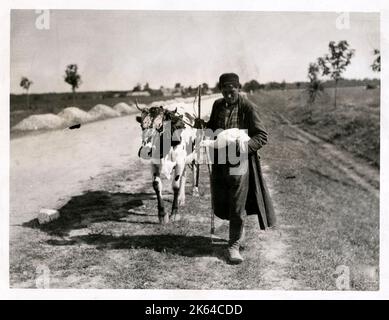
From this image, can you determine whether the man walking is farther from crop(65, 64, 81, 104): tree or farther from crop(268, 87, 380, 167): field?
crop(268, 87, 380, 167): field

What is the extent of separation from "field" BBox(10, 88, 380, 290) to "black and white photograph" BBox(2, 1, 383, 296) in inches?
1.0

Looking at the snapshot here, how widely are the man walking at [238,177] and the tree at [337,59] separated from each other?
2.72 m

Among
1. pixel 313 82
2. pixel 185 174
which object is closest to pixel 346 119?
pixel 313 82

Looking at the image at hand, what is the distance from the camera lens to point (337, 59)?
7.91 metres

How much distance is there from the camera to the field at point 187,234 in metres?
5.32

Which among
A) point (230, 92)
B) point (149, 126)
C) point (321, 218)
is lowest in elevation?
point (321, 218)

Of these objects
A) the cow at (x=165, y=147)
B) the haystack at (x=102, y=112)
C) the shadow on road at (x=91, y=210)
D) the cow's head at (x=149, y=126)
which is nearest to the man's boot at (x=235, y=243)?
the cow at (x=165, y=147)

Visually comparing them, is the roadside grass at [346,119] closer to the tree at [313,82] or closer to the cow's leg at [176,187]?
the tree at [313,82]

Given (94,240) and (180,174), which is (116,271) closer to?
(94,240)

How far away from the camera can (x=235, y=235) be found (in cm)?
545

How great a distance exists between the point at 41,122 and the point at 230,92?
22.2ft

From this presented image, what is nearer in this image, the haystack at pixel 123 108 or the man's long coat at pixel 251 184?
the man's long coat at pixel 251 184

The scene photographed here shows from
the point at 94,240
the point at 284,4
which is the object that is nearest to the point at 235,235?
the point at 94,240

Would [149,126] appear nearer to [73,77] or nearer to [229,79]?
[229,79]
